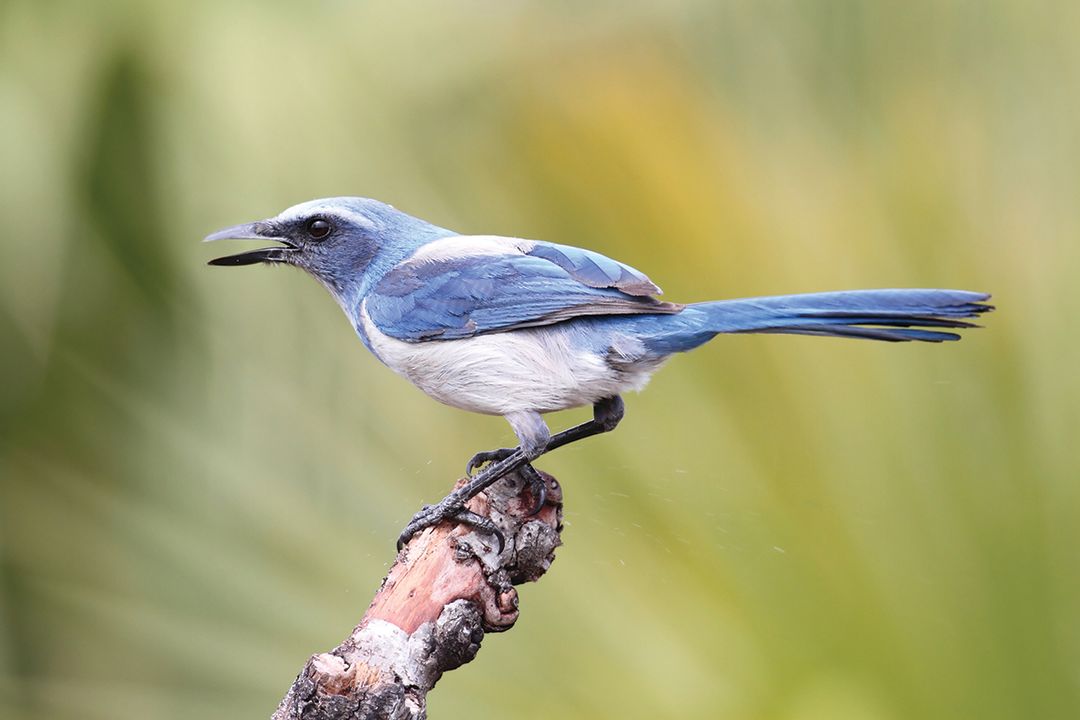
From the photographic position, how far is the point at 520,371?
8.88 ft

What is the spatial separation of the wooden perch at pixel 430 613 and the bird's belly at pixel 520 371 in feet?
0.79

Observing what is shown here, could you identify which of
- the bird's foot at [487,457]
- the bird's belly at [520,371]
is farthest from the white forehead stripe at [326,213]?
the bird's foot at [487,457]

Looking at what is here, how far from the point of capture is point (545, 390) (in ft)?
8.84

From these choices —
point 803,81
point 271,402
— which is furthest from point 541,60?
point 271,402

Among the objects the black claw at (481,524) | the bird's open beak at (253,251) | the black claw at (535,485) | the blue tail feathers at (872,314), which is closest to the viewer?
the blue tail feathers at (872,314)

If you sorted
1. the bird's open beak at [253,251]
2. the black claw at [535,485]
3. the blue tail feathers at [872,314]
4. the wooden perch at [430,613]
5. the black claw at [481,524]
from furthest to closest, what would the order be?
1. the bird's open beak at [253,251]
2. the black claw at [535,485]
3. the black claw at [481,524]
4. the blue tail feathers at [872,314]
5. the wooden perch at [430,613]

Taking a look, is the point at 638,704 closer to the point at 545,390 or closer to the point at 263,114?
the point at 545,390

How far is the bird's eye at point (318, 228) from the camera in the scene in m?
3.06

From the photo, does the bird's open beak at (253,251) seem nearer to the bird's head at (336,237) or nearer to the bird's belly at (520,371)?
the bird's head at (336,237)

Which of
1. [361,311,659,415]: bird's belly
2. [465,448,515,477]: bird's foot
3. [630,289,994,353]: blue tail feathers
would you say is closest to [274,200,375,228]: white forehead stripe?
[361,311,659,415]: bird's belly

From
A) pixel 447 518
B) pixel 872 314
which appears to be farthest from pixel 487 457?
pixel 872 314

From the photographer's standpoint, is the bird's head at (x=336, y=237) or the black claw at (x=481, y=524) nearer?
the black claw at (x=481, y=524)

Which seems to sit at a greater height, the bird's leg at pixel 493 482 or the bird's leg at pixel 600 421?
the bird's leg at pixel 600 421

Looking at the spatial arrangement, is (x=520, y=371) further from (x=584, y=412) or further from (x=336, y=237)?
(x=584, y=412)
